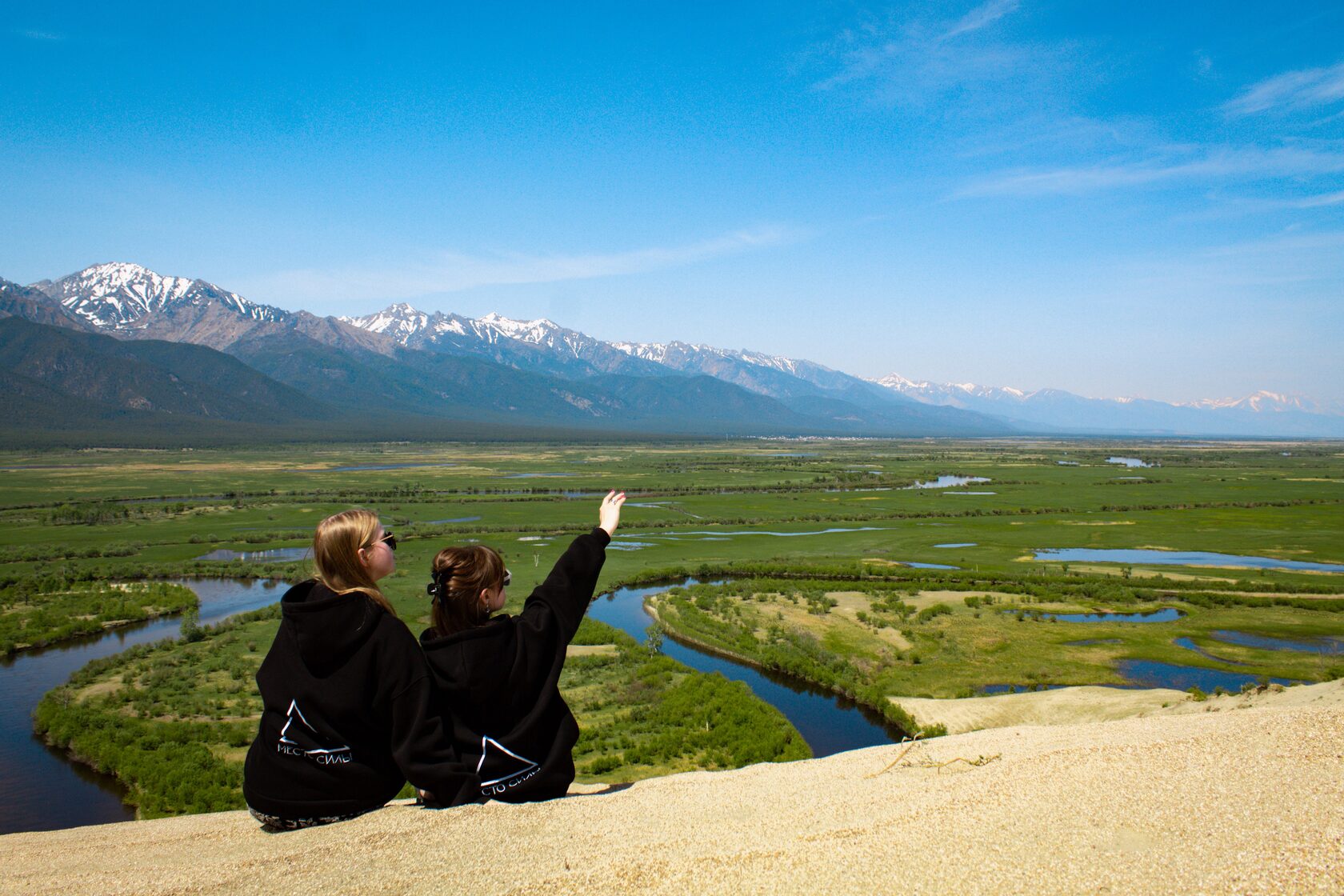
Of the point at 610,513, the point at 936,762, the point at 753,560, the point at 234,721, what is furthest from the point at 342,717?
the point at 753,560

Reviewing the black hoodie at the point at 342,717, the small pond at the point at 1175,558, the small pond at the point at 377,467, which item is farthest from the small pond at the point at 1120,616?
the small pond at the point at 377,467

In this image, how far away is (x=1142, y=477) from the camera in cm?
11012

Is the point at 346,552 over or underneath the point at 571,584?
over

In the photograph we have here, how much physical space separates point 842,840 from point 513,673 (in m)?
3.43

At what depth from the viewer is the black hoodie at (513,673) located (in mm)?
5340

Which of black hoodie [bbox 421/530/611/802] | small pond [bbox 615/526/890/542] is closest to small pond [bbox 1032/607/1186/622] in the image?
small pond [bbox 615/526/890/542]

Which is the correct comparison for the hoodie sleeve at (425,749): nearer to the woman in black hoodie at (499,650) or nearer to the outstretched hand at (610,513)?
the woman in black hoodie at (499,650)

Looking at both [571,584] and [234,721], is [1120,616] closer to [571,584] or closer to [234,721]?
[234,721]

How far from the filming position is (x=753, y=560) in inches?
1897

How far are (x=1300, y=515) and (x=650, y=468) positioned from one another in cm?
8435

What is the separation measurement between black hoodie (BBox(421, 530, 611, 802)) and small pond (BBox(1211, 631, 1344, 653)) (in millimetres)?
33339

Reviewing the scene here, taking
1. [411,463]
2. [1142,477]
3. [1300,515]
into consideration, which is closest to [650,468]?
[411,463]

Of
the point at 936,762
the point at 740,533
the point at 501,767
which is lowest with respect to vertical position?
the point at 740,533

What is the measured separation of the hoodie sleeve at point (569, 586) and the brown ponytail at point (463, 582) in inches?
12.8
